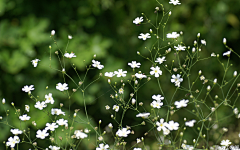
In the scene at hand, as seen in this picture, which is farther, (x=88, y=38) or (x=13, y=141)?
(x=88, y=38)

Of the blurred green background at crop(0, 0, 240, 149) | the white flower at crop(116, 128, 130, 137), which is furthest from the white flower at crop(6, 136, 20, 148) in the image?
the blurred green background at crop(0, 0, 240, 149)

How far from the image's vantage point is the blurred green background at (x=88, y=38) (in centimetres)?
→ 111

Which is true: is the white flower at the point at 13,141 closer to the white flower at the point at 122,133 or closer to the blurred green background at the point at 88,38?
the white flower at the point at 122,133

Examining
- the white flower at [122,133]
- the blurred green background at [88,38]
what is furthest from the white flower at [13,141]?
the blurred green background at [88,38]

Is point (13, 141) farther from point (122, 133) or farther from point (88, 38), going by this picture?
point (88, 38)

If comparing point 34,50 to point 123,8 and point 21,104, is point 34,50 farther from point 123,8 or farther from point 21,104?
point 123,8

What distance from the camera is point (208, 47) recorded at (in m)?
1.51

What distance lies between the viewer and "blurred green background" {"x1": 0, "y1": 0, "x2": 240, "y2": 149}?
1111 millimetres

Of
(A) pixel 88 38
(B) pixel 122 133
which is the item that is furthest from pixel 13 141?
(A) pixel 88 38

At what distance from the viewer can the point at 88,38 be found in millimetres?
1205

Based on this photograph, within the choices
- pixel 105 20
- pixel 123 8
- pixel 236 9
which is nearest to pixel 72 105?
pixel 105 20

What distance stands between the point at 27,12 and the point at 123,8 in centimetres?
47

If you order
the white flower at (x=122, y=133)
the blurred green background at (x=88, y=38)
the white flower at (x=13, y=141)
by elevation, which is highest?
the blurred green background at (x=88, y=38)

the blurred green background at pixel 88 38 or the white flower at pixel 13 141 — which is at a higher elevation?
the blurred green background at pixel 88 38
